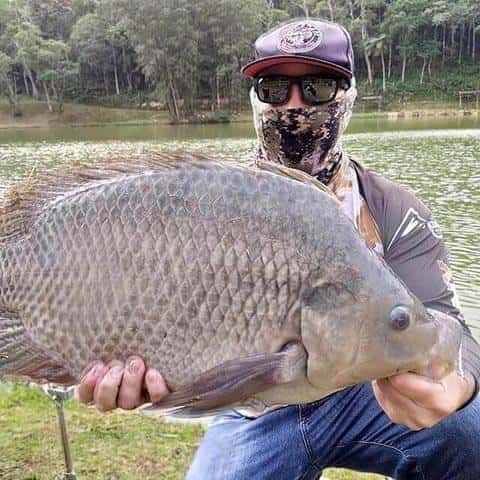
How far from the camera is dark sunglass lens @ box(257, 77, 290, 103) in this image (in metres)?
2.52

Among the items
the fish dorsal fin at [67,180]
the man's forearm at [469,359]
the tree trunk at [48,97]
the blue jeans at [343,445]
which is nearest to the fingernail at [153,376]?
the fish dorsal fin at [67,180]

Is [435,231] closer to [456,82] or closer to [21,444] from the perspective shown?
[21,444]

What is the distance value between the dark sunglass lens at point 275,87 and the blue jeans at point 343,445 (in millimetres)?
1146

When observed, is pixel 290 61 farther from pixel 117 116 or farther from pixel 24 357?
pixel 117 116

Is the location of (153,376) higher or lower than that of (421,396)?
higher

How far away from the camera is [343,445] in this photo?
7.90 feet

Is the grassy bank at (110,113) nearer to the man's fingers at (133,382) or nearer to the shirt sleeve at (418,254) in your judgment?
the shirt sleeve at (418,254)

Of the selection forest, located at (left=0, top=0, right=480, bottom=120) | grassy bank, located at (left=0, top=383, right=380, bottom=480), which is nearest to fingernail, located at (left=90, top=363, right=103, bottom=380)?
grassy bank, located at (left=0, top=383, right=380, bottom=480)

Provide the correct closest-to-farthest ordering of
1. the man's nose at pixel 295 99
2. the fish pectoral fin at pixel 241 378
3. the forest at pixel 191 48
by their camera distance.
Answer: the fish pectoral fin at pixel 241 378 < the man's nose at pixel 295 99 < the forest at pixel 191 48

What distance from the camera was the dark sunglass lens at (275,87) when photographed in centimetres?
252

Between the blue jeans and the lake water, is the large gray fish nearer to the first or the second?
the lake water

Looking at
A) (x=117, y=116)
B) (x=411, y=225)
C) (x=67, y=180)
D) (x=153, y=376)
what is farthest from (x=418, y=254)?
(x=117, y=116)

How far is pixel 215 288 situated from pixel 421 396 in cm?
63

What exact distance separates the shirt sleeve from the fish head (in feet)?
1.97
